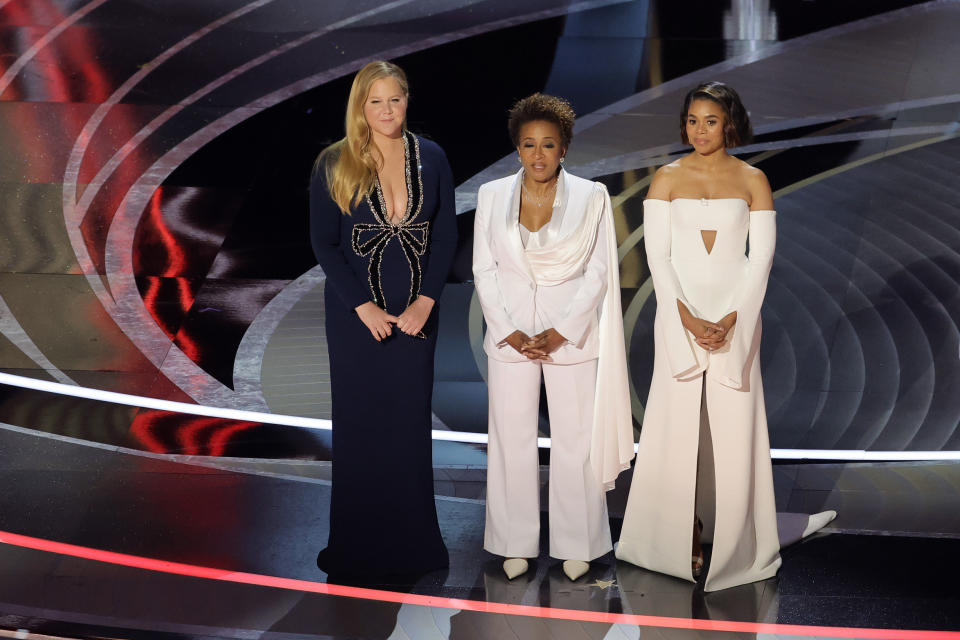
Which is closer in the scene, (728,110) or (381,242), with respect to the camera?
(728,110)

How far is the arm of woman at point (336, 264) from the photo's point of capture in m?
3.99

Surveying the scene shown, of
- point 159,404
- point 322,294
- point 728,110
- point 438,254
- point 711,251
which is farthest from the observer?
point 322,294

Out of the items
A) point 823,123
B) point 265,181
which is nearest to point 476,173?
point 265,181

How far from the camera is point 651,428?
414 centimetres

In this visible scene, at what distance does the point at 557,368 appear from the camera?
4.03 meters

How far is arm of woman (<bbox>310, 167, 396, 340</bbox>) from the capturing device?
13.1 feet

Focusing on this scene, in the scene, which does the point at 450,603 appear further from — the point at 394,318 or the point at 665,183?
the point at 665,183

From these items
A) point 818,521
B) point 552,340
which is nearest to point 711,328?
point 552,340

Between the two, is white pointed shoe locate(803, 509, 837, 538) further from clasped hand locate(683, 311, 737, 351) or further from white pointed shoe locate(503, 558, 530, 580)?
white pointed shoe locate(503, 558, 530, 580)

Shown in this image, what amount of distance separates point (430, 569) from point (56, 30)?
6956mm

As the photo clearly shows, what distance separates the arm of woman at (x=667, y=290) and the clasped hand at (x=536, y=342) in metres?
0.37

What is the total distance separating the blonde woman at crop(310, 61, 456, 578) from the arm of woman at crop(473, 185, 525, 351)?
0.11 metres

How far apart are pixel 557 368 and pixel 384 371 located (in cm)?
60

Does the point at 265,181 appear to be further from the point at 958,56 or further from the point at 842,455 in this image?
the point at 958,56
